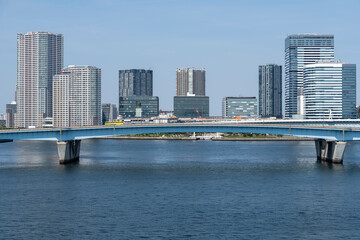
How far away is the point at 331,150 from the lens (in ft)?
401

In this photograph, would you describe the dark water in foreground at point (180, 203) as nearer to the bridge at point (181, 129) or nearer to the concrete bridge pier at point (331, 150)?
the concrete bridge pier at point (331, 150)

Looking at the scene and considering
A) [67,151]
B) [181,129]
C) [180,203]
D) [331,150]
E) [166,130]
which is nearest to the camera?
[180,203]

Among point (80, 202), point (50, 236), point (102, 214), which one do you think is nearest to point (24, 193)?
point (80, 202)

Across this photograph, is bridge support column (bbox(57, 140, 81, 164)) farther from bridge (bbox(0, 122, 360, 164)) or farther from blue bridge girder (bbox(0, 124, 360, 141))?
blue bridge girder (bbox(0, 124, 360, 141))

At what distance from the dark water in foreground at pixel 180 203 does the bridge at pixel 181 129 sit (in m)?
11.5

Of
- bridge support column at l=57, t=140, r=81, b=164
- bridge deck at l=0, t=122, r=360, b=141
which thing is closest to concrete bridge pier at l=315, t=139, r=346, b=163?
bridge deck at l=0, t=122, r=360, b=141

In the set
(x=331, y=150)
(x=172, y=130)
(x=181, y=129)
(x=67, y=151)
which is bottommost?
(x=67, y=151)

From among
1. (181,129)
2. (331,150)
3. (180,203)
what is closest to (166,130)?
(181,129)

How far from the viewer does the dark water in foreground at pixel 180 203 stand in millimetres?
54562

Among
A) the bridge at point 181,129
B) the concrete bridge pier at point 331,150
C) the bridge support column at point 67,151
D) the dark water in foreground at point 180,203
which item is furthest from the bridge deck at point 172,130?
Result: the dark water in foreground at point 180,203

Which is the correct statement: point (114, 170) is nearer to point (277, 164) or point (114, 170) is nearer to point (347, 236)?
point (277, 164)

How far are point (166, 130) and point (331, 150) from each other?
3484cm

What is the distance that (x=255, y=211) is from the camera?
208 feet

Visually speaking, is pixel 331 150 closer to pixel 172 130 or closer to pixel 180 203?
pixel 172 130
